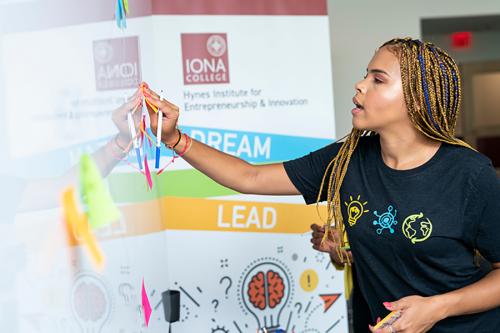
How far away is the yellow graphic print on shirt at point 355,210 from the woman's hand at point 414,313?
0.23 metres

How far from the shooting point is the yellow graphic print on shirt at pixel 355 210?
60.1 inches

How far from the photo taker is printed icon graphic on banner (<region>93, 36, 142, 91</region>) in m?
0.80

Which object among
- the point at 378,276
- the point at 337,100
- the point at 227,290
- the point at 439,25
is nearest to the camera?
the point at 378,276

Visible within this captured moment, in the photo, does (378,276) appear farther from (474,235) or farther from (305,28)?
(305,28)

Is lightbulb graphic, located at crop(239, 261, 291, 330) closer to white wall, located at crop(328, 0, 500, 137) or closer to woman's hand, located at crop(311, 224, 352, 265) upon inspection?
woman's hand, located at crop(311, 224, 352, 265)

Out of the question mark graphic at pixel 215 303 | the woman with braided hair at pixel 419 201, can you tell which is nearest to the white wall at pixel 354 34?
the question mark graphic at pixel 215 303

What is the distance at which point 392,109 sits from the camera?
4.88 feet

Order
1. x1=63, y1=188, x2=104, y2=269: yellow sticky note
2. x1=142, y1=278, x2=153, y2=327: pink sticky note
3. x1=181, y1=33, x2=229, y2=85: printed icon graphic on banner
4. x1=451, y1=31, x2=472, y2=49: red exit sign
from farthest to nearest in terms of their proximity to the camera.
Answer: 1. x1=451, y1=31, x2=472, y2=49: red exit sign
2. x1=181, y1=33, x2=229, y2=85: printed icon graphic on banner
3. x1=142, y1=278, x2=153, y2=327: pink sticky note
4. x1=63, y1=188, x2=104, y2=269: yellow sticky note

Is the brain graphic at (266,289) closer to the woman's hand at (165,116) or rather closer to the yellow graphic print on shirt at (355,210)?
the yellow graphic print on shirt at (355,210)

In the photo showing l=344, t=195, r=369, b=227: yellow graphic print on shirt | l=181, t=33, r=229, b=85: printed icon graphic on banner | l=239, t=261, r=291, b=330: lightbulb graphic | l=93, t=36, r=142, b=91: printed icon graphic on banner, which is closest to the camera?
l=93, t=36, r=142, b=91: printed icon graphic on banner

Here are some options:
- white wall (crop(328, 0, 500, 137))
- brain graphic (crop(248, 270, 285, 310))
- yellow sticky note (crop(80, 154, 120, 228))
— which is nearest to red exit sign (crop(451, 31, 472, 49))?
white wall (crop(328, 0, 500, 137))

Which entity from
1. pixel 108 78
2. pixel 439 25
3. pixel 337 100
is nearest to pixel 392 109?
pixel 108 78

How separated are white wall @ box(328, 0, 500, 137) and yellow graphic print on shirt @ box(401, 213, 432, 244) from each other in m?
3.21

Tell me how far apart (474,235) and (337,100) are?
324cm
